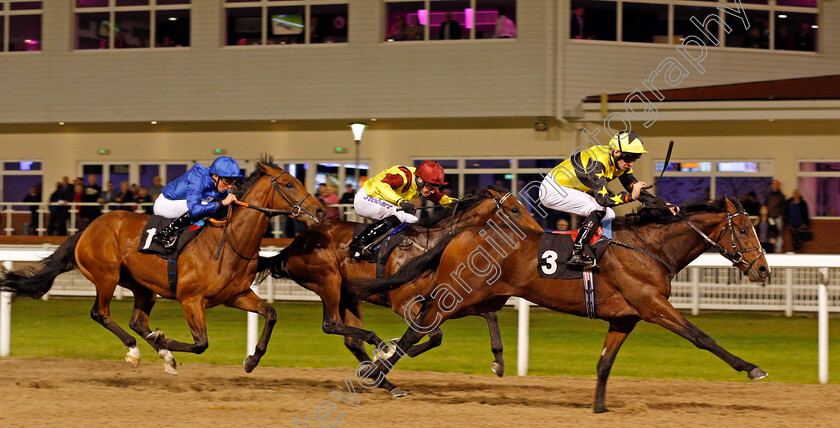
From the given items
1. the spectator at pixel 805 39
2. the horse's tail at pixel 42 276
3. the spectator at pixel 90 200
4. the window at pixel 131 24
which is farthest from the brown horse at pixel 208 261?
the spectator at pixel 805 39

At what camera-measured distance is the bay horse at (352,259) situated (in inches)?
246

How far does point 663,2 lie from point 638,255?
1000 cm

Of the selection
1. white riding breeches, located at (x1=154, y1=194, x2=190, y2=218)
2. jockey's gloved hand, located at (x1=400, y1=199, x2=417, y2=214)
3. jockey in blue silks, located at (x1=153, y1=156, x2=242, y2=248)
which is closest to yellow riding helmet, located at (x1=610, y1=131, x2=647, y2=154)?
jockey's gloved hand, located at (x1=400, y1=199, x2=417, y2=214)

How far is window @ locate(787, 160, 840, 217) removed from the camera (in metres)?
13.9

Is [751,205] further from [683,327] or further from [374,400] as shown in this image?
[374,400]

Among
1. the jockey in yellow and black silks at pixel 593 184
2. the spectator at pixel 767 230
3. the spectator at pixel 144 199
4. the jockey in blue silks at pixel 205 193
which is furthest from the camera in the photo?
the spectator at pixel 144 199

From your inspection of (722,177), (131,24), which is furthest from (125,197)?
(722,177)

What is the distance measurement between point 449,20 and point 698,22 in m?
3.84

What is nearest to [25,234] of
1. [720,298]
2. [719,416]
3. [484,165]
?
[484,165]

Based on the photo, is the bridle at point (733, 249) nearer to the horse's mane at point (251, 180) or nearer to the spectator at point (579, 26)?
the horse's mane at point (251, 180)

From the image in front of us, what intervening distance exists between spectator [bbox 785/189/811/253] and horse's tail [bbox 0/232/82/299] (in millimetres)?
9122

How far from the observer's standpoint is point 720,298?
10.7 metres

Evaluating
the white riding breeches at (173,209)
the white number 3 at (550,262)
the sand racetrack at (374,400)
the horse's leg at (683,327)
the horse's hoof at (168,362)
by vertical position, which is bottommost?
the sand racetrack at (374,400)

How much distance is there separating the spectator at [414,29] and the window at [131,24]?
3680 mm
